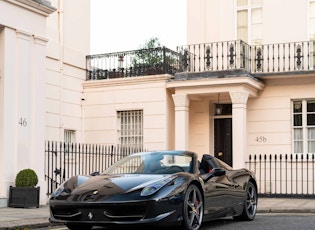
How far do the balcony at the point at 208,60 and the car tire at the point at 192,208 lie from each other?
11713 millimetres

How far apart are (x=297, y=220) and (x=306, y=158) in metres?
8.86

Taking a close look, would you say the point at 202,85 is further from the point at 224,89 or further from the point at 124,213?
the point at 124,213

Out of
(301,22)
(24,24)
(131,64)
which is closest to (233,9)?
(301,22)

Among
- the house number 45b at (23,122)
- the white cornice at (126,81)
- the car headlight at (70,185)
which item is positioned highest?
the white cornice at (126,81)

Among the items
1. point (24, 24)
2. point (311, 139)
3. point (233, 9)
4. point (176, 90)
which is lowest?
point (311, 139)

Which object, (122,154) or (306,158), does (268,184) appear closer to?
(306,158)

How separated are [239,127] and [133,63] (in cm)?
494

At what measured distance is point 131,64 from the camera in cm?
2288

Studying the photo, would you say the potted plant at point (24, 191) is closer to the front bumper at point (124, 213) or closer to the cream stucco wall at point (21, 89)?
the cream stucco wall at point (21, 89)

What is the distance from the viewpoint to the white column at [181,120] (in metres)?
21.2

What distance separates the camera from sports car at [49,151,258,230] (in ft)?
27.2

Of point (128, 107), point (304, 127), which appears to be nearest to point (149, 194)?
point (304, 127)

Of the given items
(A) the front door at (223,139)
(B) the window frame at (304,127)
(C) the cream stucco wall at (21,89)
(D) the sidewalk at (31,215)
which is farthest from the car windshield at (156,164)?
(A) the front door at (223,139)

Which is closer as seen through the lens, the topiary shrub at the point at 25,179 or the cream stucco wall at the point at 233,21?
the topiary shrub at the point at 25,179
